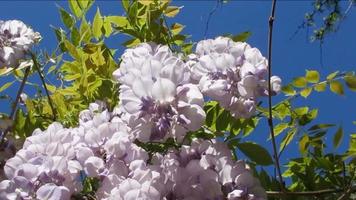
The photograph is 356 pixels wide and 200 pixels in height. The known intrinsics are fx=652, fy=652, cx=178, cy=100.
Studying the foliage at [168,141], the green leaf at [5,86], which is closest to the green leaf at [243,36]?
the foliage at [168,141]

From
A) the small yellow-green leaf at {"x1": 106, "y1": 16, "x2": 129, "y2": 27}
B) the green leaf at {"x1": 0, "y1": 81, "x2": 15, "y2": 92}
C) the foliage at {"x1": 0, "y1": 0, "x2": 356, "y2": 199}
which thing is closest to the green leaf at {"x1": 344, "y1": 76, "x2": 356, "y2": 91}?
the foliage at {"x1": 0, "y1": 0, "x2": 356, "y2": 199}

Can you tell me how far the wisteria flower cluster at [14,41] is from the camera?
0.95 metres

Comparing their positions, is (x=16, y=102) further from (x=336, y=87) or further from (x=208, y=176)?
(x=336, y=87)

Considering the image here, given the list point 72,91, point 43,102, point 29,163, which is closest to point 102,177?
point 29,163

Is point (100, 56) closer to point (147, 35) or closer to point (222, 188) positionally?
point (147, 35)

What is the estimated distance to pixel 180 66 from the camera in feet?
2.53

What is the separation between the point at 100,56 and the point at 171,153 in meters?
0.28

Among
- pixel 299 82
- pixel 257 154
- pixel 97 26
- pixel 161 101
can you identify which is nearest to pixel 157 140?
pixel 161 101

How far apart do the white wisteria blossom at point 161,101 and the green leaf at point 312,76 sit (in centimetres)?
23

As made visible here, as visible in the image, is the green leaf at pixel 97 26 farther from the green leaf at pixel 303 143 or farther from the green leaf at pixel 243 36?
the green leaf at pixel 303 143

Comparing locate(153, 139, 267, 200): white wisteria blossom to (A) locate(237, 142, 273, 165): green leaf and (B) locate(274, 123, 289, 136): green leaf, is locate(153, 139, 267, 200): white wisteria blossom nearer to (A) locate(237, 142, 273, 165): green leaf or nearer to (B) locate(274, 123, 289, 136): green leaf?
(A) locate(237, 142, 273, 165): green leaf

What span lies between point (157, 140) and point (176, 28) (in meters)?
0.41

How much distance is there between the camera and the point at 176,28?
44.6 inches

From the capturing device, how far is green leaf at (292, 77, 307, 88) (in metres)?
0.93
